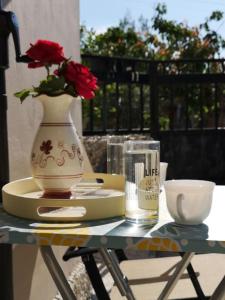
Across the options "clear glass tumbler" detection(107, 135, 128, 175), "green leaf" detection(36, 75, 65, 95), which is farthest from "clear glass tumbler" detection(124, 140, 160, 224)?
"clear glass tumbler" detection(107, 135, 128, 175)

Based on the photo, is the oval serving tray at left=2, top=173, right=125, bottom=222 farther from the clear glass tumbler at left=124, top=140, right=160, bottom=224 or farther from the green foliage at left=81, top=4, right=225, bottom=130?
the green foliage at left=81, top=4, right=225, bottom=130

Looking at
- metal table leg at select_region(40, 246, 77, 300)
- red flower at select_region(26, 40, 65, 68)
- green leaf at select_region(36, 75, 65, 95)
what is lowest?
metal table leg at select_region(40, 246, 77, 300)

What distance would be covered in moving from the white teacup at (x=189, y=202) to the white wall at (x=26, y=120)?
2.93 feet

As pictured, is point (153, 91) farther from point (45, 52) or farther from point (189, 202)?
point (189, 202)

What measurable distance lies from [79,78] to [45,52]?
0.13 m

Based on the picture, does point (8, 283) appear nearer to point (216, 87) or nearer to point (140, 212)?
point (140, 212)

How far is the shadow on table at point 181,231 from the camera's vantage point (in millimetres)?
1128

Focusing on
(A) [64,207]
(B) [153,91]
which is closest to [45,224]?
(A) [64,207]

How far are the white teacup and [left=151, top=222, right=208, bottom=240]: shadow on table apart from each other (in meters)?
0.02

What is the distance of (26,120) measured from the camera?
2143mm

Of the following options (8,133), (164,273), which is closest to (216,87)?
(164,273)

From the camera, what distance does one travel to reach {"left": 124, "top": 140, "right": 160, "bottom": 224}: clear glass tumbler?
130 centimetres

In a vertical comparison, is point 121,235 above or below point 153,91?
below

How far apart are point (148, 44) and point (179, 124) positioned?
9.52 ft
